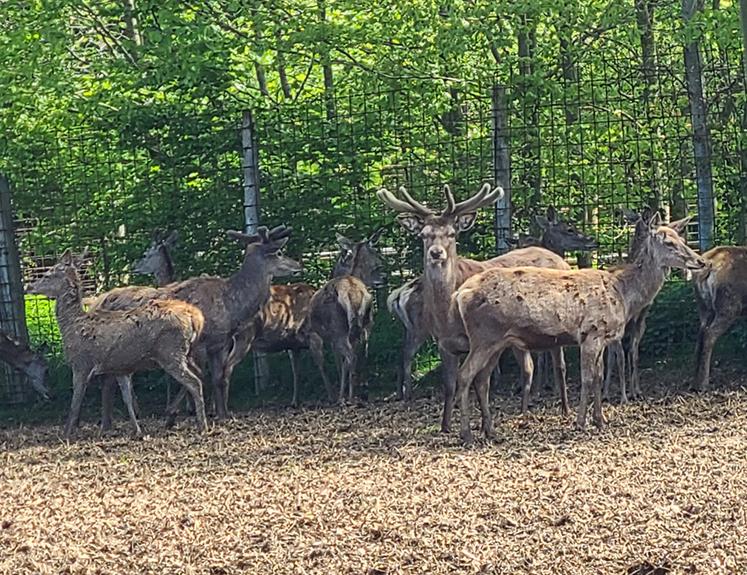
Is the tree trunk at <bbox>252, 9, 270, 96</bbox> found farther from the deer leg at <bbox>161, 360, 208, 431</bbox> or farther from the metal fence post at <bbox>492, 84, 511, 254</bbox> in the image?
the deer leg at <bbox>161, 360, 208, 431</bbox>

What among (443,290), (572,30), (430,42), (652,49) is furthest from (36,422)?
(652,49)

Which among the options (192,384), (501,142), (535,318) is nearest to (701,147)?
(501,142)

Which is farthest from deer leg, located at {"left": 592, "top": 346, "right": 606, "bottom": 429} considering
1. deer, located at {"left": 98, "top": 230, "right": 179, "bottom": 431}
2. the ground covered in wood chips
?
deer, located at {"left": 98, "top": 230, "right": 179, "bottom": 431}

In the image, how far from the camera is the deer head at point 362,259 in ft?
44.3

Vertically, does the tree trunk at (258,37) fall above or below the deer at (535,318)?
above

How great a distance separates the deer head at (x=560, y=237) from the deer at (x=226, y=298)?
2.77 metres

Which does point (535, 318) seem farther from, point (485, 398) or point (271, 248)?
point (271, 248)

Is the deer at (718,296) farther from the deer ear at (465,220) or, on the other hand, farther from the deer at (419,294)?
the deer ear at (465,220)

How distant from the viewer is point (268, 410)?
1280 centimetres

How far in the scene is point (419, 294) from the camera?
12164mm

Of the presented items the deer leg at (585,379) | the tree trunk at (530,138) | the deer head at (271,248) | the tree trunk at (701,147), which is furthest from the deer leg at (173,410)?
the tree trunk at (701,147)

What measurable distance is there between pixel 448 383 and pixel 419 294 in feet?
5.57

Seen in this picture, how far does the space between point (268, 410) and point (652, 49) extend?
6181 millimetres

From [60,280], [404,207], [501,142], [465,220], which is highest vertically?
[501,142]
